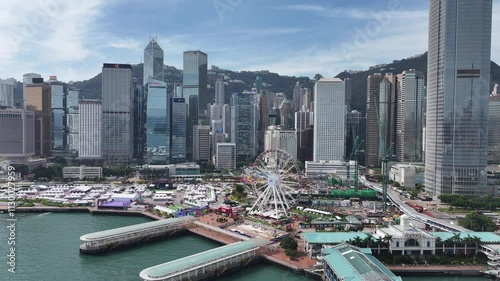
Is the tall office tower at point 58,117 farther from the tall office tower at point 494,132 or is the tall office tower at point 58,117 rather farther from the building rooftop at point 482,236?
the tall office tower at point 494,132

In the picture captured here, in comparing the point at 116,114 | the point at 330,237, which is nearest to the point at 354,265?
the point at 330,237

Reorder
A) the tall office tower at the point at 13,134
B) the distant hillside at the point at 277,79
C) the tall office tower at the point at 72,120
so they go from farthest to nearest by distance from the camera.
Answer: the distant hillside at the point at 277,79
the tall office tower at the point at 72,120
the tall office tower at the point at 13,134

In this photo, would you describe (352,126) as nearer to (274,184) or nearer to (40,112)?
(274,184)

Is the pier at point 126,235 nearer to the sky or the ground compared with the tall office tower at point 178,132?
nearer to the ground

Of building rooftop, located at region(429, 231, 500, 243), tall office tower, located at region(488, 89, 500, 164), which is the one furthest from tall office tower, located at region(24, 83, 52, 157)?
tall office tower, located at region(488, 89, 500, 164)

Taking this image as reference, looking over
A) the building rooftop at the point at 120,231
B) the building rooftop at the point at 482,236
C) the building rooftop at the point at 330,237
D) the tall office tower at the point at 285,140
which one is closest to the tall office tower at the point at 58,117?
the tall office tower at the point at 285,140

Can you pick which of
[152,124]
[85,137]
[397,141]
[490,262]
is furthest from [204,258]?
[85,137]
